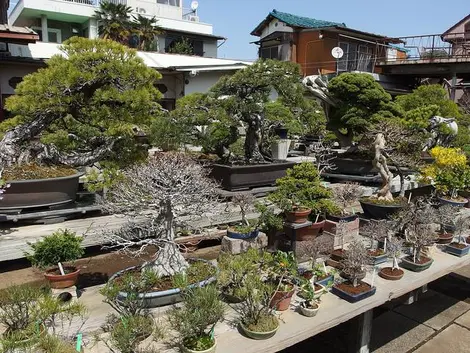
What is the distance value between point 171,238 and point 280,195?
1.66 meters

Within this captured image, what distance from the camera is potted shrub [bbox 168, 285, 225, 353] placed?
2.39 m

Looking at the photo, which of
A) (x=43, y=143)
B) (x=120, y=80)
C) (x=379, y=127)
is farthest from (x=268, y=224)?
(x=43, y=143)

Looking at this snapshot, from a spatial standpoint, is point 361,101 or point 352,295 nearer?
point 352,295

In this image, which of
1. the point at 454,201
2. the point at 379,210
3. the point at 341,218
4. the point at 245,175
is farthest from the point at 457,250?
the point at 245,175

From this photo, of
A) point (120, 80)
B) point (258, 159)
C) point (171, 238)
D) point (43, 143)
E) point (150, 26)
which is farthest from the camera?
point (150, 26)

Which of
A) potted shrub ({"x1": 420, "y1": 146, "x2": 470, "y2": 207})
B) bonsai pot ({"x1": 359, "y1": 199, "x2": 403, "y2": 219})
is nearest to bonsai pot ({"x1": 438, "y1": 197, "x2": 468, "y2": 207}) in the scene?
potted shrub ({"x1": 420, "y1": 146, "x2": 470, "y2": 207})

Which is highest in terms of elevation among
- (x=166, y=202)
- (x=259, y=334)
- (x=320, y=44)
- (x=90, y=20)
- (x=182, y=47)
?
(x=90, y=20)

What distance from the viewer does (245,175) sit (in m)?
7.04

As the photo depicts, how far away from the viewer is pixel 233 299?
3170mm

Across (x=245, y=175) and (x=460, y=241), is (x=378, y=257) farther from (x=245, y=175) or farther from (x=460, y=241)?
(x=245, y=175)

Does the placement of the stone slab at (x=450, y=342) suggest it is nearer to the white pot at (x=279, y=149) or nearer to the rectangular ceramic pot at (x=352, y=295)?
the rectangular ceramic pot at (x=352, y=295)

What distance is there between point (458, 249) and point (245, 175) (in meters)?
3.69

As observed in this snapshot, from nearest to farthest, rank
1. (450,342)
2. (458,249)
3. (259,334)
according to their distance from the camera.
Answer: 1. (259,334)
2. (450,342)
3. (458,249)

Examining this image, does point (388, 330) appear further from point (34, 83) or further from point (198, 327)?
point (34, 83)
